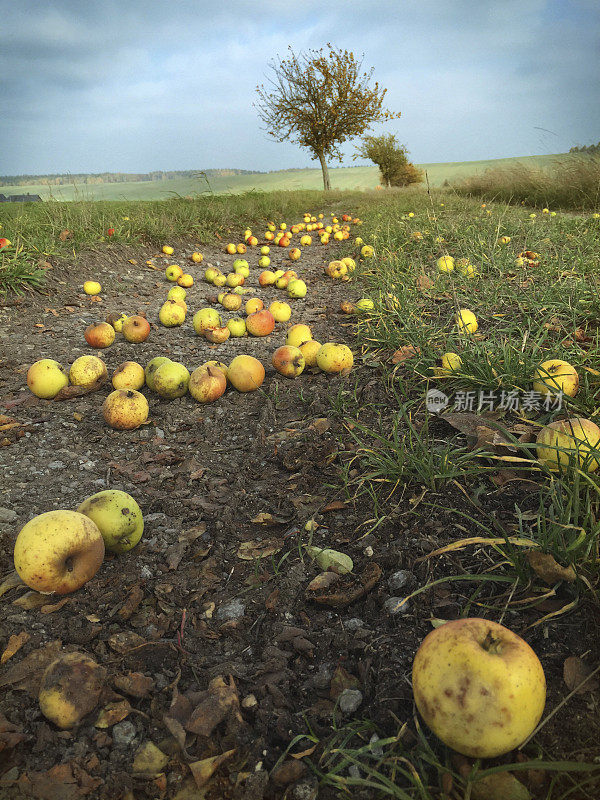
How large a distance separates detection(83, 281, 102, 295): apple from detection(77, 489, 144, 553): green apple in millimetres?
5079

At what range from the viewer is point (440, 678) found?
138 cm

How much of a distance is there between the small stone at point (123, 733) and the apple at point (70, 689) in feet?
0.41

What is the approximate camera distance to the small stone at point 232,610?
2234mm

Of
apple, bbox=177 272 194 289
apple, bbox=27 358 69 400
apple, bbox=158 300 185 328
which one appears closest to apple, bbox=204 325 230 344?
apple, bbox=158 300 185 328

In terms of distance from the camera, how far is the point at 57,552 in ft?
7.07

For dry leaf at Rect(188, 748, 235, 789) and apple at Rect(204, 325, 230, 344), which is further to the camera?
apple at Rect(204, 325, 230, 344)

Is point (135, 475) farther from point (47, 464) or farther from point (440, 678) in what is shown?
point (440, 678)

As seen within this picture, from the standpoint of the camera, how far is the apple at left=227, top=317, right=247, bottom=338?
5.64 metres

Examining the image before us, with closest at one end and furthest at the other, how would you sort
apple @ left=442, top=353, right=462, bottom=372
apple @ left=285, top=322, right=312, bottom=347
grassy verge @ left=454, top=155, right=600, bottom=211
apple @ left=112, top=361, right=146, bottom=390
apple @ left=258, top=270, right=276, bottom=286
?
1. apple @ left=442, top=353, right=462, bottom=372
2. apple @ left=112, top=361, right=146, bottom=390
3. apple @ left=285, top=322, right=312, bottom=347
4. apple @ left=258, top=270, right=276, bottom=286
5. grassy verge @ left=454, top=155, right=600, bottom=211

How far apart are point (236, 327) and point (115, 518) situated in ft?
11.5

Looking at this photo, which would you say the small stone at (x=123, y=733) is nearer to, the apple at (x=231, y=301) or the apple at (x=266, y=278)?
the apple at (x=231, y=301)

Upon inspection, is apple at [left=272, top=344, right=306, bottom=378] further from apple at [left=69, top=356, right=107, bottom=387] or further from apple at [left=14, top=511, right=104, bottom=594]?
apple at [left=14, top=511, right=104, bottom=594]

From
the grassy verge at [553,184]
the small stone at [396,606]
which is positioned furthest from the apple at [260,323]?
the grassy verge at [553,184]

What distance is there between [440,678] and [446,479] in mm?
1349
